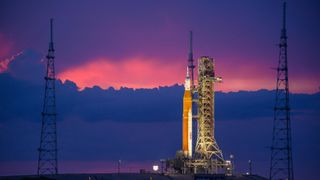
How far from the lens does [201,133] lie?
18338 centimetres

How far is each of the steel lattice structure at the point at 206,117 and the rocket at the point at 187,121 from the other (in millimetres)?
1691

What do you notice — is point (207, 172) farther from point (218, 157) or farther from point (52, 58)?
point (52, 58)

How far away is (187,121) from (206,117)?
402 cm

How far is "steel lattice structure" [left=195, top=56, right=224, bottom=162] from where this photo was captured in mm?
183250

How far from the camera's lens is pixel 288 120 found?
5999 inches

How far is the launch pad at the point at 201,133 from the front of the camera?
18238 centimetres

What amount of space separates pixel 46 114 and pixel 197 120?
39174mm

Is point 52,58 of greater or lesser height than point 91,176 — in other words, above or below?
above

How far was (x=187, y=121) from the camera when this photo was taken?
7293 inches

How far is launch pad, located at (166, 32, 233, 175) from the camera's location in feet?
598

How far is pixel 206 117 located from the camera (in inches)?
7234

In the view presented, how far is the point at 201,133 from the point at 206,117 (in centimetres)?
326

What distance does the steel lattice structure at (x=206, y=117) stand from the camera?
183m

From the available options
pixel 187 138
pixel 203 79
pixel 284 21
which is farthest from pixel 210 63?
pixel 284 21
